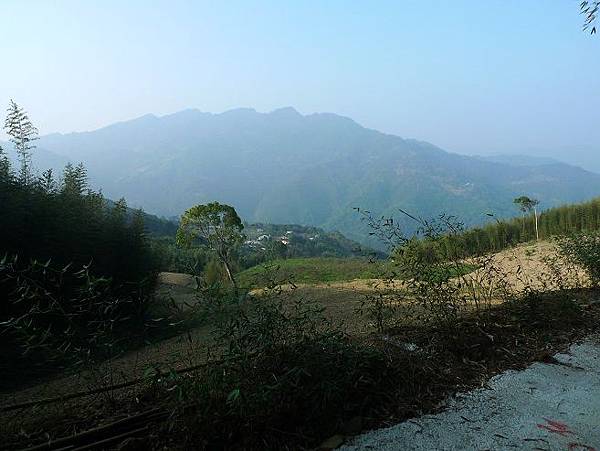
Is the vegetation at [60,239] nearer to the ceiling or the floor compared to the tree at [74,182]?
nearer to the floor

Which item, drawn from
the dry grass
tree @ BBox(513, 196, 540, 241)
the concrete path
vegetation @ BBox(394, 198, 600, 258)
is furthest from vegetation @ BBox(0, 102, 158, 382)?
tree @ BBox(513, 196, 540, 241)

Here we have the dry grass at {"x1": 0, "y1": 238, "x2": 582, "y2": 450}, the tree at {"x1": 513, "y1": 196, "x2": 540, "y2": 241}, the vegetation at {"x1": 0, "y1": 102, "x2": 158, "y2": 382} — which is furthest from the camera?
the tree at {"x1": 513, "y1": 196, "x2": 540, "y2": 241}

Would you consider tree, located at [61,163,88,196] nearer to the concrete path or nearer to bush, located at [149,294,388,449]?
bush, located at [149,294,388,449]

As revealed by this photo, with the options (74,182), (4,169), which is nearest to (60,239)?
(4,169)

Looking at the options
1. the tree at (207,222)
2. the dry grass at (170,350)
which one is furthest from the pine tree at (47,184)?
the tree at (207,222)

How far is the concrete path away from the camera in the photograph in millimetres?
2408

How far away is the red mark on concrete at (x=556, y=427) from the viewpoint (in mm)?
2557

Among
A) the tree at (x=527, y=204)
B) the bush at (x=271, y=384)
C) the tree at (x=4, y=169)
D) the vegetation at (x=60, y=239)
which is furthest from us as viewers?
the tree at (x=527, y=204)

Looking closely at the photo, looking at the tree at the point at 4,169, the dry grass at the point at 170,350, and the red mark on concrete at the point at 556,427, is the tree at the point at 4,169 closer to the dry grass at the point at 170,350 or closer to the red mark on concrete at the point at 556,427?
the dry grass at the point at 170,350

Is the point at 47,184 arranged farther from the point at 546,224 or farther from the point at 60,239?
the point at 546,224

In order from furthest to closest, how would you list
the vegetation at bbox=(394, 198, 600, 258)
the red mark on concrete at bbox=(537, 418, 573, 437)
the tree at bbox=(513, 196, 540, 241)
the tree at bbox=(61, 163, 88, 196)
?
the tree at bbox=(513, 196, 540, 241) → the vegetation at bbox=(394, 198, 600, 258) → the tree at bbox=(61, 163, 88, 196) → the red mark on concrete at bbox=(537, 418, 573, 437)

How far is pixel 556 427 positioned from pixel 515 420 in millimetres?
212

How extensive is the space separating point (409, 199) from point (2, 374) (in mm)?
Answer: 167350

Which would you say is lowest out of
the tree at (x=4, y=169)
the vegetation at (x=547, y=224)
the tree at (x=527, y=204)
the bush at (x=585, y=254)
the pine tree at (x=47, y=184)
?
the vegetation at (x=547, y=224)
